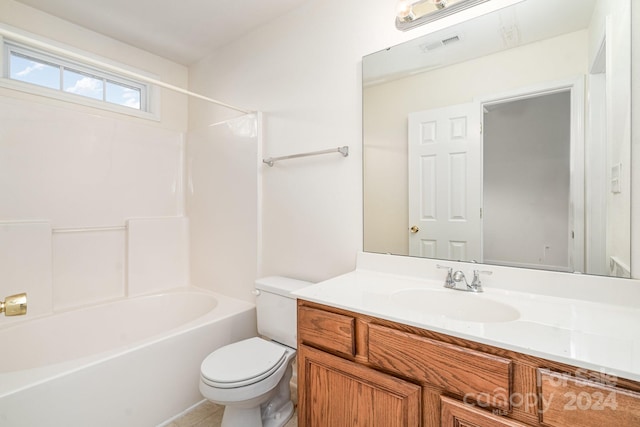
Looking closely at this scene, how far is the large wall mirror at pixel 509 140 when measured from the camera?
108 centimetres

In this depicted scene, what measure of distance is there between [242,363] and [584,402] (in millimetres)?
1301

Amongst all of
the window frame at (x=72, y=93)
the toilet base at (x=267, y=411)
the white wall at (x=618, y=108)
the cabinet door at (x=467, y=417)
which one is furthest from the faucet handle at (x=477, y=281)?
the window frame at (x=72, y=93)

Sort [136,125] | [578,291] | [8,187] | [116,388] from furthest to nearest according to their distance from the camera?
[136,125] < [8,187] < [116,388] < [578,291]

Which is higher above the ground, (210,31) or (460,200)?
(210,31)

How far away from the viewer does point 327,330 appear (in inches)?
45.4

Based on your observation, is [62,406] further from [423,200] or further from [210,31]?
[210,31]

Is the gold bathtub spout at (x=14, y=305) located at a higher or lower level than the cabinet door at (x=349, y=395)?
higher

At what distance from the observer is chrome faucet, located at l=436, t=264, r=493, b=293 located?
1249 mm

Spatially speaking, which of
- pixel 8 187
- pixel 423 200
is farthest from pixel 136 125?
pixel 423 200

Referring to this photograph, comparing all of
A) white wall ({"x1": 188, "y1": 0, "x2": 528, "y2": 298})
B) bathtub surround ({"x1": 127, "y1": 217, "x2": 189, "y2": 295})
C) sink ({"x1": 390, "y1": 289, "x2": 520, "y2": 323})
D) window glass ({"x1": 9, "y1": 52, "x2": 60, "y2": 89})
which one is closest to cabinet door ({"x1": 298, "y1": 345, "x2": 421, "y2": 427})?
sink ({"x1": 390, "y1": 289, "x2": 520, "y2": 323})

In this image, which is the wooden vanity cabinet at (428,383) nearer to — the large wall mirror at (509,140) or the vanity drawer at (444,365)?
the vanity drawer at (444,365)

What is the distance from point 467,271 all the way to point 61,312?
251cm

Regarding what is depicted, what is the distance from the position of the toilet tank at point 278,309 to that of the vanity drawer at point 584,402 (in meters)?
1.18

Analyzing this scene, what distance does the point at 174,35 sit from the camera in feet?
7.47
